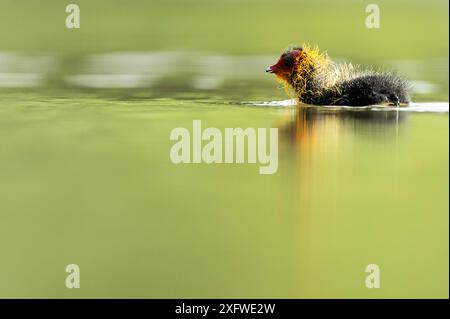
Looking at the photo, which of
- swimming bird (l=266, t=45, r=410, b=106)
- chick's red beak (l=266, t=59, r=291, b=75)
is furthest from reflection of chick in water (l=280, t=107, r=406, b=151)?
chick's red beak (l=266, t=59, r=291, b=75)

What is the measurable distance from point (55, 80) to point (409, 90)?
13.1ft

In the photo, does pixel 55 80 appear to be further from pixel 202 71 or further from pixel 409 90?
pixel 409 90

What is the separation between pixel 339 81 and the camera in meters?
9.05

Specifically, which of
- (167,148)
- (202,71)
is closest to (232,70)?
(202,71)

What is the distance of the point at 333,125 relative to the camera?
26.0 feet

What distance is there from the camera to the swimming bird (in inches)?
349

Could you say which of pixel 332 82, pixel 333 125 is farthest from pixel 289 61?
pixel 333 125

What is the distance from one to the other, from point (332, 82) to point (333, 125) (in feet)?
3.99

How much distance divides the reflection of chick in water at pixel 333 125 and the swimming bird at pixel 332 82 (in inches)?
8.3

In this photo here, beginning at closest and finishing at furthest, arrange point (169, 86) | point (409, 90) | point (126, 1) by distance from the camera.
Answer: point (409, 90) < point (169, 86) < point (126, 1)

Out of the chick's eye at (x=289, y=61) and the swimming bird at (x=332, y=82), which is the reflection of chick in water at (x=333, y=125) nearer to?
the swimming bird at (x=332, y=82)

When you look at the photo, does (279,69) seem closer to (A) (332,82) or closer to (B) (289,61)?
(B) (289,61)

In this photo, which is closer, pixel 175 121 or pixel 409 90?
pixel 175 121

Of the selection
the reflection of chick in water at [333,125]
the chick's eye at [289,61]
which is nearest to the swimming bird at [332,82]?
the chick's eye at [289,61]
